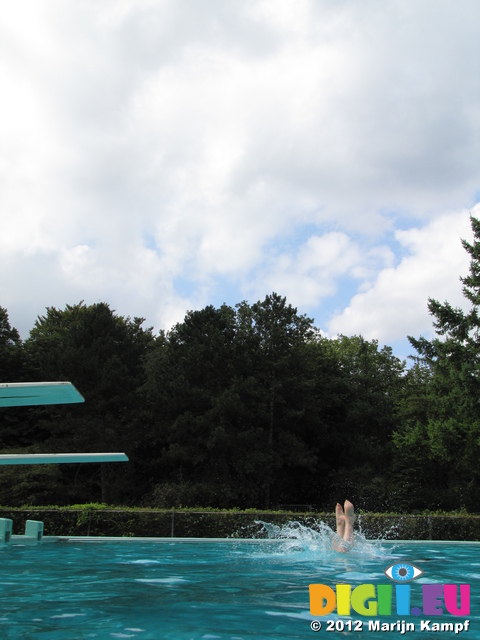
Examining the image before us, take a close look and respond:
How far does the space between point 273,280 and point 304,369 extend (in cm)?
604

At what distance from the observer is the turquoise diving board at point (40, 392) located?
31.9ft

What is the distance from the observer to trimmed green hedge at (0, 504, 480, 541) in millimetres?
18109

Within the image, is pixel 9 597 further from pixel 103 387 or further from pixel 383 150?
pixel 103 387

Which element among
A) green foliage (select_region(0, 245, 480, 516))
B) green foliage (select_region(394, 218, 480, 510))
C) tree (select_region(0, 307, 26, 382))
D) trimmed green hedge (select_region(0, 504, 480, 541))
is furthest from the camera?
tree (select_region(0, 307, 26, 382))

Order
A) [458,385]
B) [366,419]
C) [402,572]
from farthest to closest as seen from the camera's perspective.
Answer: [366,419]
[458,385]
[402,572]

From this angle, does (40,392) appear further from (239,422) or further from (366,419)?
(366,419)

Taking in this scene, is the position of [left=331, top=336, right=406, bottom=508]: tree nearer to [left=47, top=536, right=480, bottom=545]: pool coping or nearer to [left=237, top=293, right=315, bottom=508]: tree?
[left=237, top=293, right=315, bottom=508]: tree

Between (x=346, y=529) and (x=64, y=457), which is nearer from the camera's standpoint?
Result: (x=346, y=529)

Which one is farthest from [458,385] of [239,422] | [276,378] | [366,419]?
[366,419]

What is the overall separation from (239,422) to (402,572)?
2465 cm

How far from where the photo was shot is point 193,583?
930 cm

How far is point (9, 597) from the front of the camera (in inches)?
311

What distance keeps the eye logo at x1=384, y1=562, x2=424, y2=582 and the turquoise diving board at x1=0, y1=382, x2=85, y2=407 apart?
5816mm

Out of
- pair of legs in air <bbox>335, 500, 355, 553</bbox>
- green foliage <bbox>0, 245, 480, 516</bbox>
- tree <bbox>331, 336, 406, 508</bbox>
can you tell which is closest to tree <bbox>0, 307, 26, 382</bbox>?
green foliage <bbox>0, 245, 480, 516</bbox>
